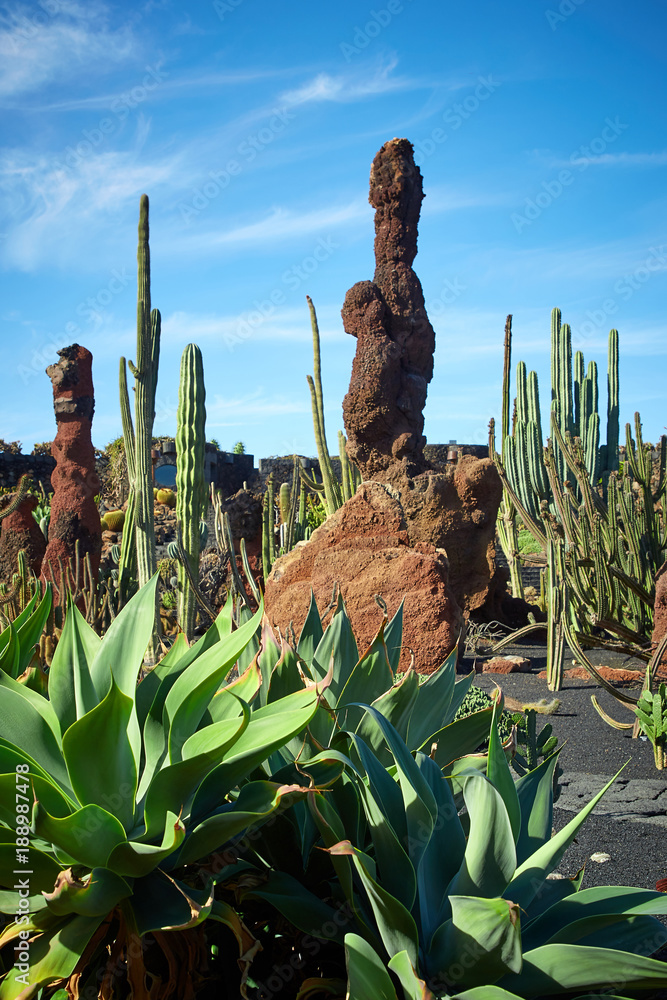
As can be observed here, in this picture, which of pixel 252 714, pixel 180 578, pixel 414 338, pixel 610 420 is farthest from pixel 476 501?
pixel 252 714

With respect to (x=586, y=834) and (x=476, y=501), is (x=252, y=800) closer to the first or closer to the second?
(x=586, y=834)

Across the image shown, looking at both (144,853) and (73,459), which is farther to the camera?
(73,459)

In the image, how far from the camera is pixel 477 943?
104cm

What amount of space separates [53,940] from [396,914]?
1.61 feet

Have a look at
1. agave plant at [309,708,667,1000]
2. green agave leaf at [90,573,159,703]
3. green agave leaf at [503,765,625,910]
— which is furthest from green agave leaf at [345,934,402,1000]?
green agave leaf at [90,573,159,703]

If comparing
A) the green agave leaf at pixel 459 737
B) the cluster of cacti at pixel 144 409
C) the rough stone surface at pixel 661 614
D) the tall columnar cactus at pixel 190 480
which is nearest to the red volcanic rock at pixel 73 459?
the cluster of cacti at pixel 144 409

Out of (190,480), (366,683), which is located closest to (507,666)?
(190,480)

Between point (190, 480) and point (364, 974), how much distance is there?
6047mm

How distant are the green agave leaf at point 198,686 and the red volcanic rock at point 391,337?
6.97 metres

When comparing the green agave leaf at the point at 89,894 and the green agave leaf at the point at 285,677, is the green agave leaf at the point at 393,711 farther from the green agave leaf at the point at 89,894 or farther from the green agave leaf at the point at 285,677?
the green agave leaf at the point at 89,894

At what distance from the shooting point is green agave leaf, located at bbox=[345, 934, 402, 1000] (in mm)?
1018

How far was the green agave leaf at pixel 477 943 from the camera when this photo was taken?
3.28 feet

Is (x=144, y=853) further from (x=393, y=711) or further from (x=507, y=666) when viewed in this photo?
(x=507, y=666)

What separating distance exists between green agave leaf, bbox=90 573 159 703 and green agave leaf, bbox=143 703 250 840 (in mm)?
275
